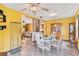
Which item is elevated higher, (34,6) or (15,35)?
(34,6)

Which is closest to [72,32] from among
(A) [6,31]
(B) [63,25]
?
(B) [63,25]

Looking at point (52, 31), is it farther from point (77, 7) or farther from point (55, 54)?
point (77, 7)

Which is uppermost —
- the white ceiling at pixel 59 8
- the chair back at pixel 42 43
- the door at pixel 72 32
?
the white ceiling at pixel 59 8

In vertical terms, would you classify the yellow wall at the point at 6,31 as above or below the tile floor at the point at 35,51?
above

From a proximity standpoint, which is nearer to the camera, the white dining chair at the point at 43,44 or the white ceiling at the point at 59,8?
the white ceiling at the point at 59,8

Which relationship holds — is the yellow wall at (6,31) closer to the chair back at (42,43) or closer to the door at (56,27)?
the chair back at (42,43)

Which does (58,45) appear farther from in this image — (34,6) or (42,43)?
(34,6)

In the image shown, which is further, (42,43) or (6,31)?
(42,43)

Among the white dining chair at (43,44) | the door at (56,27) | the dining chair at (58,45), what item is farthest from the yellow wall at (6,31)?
the dining chair at (58,45)

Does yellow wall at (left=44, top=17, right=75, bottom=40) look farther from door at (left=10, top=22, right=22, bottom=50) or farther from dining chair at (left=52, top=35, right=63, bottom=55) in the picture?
door at (left=10, top=22, right=22, bottom=50)

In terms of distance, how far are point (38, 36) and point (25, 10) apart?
60 centimetres

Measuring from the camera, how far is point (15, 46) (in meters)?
2.72


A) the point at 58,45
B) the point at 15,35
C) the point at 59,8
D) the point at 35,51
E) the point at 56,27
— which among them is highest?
the point at 59,8

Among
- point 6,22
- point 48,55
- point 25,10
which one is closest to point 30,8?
point 25,10
